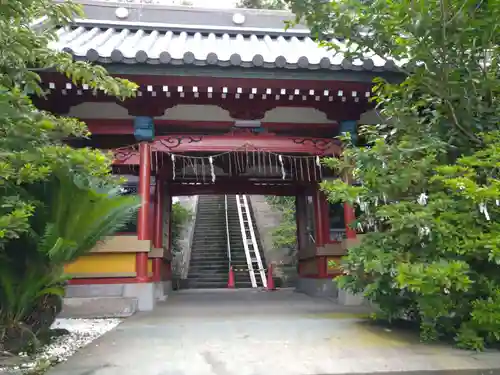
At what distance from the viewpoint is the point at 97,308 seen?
6051mm

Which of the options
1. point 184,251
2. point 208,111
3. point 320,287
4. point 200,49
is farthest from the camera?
point 184,251

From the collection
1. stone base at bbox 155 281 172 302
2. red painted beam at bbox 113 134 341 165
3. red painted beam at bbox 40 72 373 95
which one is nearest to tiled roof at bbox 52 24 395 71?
red painted beam at bbox 40 72 373 95

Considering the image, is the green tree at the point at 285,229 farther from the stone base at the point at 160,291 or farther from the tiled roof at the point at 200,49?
the tiled roof at the point at 200,49

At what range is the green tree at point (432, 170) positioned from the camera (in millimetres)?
3832

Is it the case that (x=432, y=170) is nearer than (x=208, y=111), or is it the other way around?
(x=432, y=170)

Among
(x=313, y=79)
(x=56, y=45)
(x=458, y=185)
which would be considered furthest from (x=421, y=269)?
(x=56, y=45)

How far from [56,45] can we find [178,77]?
213 cm

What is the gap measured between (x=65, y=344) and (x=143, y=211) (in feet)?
8.65

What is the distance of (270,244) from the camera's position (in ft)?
54.1

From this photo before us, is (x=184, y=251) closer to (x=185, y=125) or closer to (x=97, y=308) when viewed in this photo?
(x=185, y=125)

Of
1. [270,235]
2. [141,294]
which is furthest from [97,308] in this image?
[270,235]

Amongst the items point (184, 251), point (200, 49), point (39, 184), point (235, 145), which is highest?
point (200, 49)

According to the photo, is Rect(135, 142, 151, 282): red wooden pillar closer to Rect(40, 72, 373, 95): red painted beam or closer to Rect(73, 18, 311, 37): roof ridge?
Rect(40, 72, 373, 95): red painted beam

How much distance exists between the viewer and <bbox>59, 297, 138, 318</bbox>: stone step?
5992 mm
